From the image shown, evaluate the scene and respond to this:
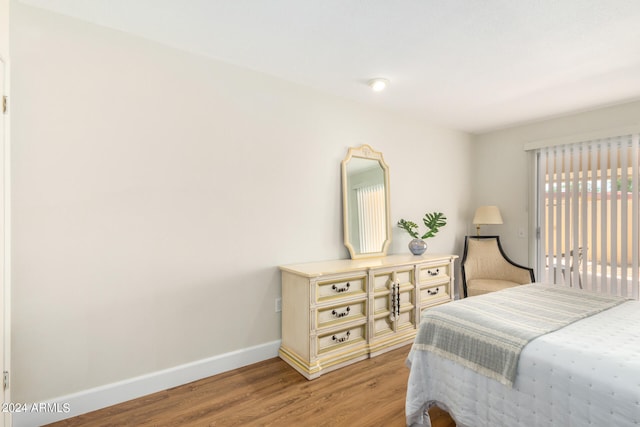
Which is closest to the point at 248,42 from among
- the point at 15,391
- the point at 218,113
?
the point at 218,113

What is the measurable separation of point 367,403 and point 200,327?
50.5 inches

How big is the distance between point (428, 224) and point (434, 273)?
2.10 ft

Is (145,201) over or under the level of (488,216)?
over

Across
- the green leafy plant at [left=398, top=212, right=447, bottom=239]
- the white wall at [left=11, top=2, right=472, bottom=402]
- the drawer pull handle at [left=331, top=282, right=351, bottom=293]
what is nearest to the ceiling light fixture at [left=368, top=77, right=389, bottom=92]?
the white wall at [left=11, top=2, right=472, bottom=402]

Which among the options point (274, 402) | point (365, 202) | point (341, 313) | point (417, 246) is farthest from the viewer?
point (417, 246)

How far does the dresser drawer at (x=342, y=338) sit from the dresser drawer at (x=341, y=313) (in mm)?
80

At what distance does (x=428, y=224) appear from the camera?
3.59 meters

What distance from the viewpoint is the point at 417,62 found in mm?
2328

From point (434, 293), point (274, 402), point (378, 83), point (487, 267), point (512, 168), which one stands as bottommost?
point (274, 402)

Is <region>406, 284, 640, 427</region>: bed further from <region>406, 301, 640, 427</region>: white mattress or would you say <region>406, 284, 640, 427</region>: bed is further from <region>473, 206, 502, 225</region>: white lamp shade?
<region>473, 206, 502, 225</region>: white lamp shade

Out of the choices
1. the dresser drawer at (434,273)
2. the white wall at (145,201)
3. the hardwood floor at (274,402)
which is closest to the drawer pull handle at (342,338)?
the hardwood floor at (274,402)

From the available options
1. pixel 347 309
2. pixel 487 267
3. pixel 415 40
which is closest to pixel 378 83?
pixel 415 40

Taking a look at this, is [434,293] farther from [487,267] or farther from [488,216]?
[488,216]

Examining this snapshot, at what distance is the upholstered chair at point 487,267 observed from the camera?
355 cm
